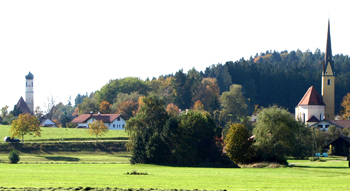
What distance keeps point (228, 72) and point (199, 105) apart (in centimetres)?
4183

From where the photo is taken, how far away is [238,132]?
57469mm

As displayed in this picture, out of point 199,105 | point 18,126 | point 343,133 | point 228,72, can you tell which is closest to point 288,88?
point 228,72

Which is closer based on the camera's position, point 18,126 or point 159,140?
point 159,140

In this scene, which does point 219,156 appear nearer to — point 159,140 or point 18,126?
point 159,140

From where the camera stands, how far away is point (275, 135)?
56000mm

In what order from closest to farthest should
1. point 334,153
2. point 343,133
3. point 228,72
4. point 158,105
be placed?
point 158,105
point 334,153
point 343,133
point 228,72

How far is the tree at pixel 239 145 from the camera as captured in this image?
5688cm

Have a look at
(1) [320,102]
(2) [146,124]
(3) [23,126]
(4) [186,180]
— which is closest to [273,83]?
(1) [320,102]

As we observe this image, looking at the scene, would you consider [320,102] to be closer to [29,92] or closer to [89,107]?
[89,107]

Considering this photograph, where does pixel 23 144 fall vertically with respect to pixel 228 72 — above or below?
below

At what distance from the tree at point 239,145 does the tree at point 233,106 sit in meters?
71.0

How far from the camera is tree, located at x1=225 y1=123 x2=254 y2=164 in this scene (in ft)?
187

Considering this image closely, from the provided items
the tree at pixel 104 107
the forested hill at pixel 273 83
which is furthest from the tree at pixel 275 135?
the forested hill at pixel 273 83

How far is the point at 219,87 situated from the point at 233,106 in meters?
37.8
